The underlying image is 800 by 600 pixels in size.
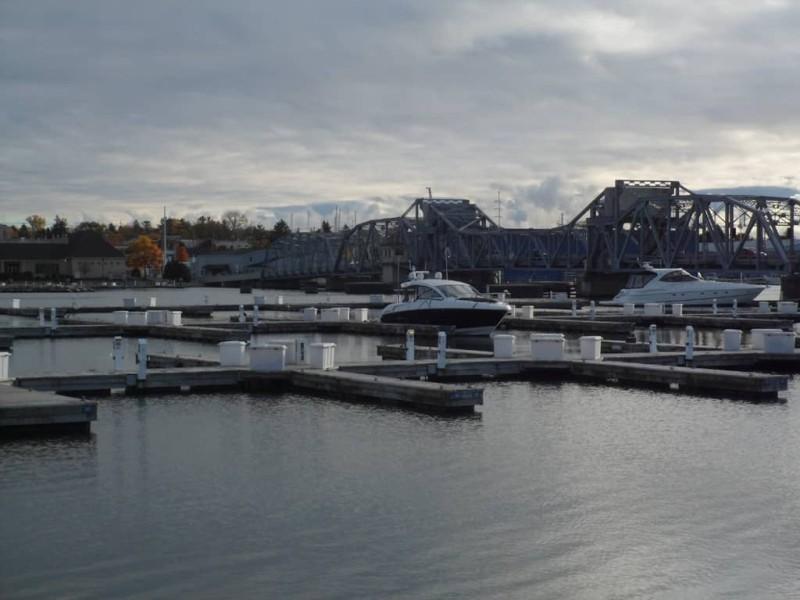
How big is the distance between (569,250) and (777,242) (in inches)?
1465

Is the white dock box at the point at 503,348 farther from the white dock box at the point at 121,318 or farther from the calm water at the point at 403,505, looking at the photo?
the white dock box at the point at 121,318

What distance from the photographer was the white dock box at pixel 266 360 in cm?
3192

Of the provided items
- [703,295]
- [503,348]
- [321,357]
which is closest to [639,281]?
[703,295]

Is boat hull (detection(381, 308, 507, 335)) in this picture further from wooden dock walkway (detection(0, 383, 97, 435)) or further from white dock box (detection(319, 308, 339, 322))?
wooden dock walkway (detection(0, 383, 97, 435))

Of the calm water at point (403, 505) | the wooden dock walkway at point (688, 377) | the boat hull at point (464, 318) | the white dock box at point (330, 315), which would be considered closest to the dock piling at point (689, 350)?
the wooden dock walkway at point (688, 377)

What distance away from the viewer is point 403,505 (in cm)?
1845

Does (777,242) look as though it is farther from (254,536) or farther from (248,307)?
(254,536)

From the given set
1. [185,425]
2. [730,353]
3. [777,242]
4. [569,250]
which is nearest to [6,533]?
[185,425]

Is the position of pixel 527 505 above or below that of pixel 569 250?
below

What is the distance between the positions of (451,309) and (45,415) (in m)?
31.7

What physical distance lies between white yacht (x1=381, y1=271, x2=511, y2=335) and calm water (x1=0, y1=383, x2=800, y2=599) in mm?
25672

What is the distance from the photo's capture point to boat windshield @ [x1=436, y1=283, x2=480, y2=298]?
55.4 metres

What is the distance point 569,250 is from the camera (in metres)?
139

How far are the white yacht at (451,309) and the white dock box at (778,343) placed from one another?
16570 mm
